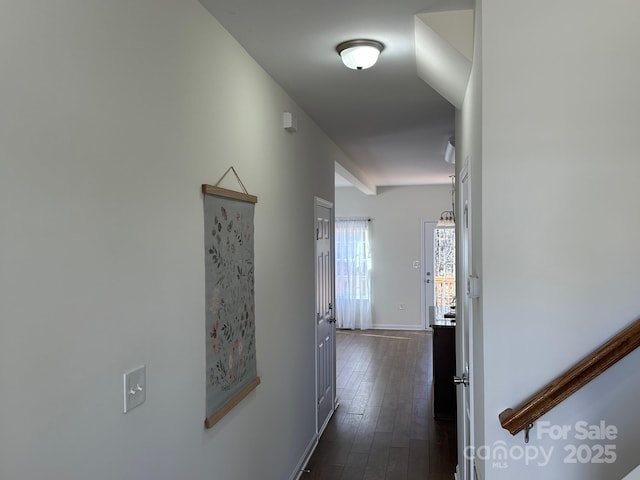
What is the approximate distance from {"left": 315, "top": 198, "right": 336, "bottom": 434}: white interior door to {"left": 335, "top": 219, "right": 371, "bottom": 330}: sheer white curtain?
13.0 ft

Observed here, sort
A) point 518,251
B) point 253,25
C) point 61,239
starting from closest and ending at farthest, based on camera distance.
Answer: point 61,239 < point 518,251 < point 253,25

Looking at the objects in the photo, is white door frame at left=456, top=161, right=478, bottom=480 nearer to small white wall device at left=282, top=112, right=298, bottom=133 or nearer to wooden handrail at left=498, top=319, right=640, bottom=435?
wooden handrail at left=498, top=319, right=640, bottom=435

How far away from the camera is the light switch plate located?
4.60 ft

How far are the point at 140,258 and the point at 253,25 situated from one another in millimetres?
1150

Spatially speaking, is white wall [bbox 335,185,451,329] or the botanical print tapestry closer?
the botanical print tapestry

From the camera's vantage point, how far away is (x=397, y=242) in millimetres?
8664

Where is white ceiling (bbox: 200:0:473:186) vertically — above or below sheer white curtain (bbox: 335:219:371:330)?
above

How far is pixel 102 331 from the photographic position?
51.1 inches

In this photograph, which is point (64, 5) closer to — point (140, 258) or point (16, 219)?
point (16, 219)

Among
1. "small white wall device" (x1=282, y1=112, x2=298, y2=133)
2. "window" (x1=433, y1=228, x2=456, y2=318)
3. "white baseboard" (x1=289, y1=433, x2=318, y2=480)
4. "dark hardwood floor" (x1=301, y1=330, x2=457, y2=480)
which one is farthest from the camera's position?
"window" (x1=433, y1=228, x2=456, y2=318)

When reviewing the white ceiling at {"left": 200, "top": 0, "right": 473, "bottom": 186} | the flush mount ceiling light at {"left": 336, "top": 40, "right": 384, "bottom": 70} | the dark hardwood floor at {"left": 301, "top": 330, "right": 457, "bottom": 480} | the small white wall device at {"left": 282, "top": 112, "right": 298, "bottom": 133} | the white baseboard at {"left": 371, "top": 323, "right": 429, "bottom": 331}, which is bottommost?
the dark hardwood floor at {"left": 301, "top": 330, "right": 457, "bottom": 480}

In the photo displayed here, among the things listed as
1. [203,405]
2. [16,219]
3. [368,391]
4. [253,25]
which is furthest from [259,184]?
[368,391]

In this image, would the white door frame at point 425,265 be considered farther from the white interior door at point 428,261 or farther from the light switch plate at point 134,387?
the light switch plate at point 134,387

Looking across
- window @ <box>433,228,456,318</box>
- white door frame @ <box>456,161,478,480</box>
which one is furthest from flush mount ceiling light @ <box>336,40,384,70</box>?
window @ <box>433,228,456,318</box>
